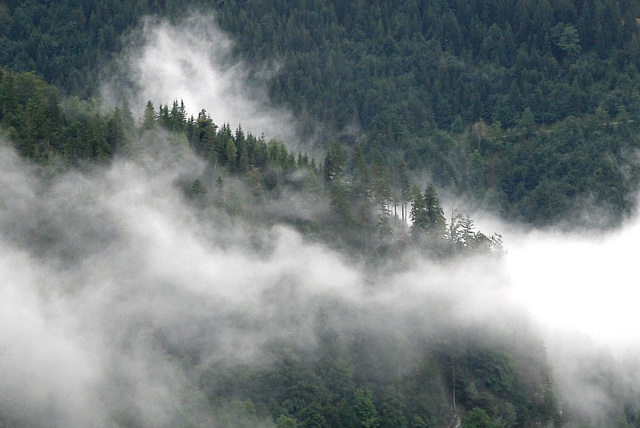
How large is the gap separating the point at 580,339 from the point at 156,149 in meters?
40.1

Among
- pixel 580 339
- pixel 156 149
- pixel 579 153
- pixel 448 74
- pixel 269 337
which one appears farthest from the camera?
pixel 448 74

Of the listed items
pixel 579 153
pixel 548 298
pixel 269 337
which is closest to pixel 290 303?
→ pixel 269 337

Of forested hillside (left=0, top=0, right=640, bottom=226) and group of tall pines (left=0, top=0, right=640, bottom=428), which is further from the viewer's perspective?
A: forested hillside (left=0, top=0, right=640, bottom=226)

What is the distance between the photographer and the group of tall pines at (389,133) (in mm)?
109938

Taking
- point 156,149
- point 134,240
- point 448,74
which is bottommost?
point 134,240

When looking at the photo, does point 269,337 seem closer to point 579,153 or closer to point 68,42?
point 579,153

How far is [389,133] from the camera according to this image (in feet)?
497

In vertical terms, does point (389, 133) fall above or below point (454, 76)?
below

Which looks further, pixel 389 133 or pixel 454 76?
pixel 454 76

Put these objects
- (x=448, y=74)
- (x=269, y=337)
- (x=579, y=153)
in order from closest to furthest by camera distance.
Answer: (x=269, y=337), (x=579, y=153), (x=448, y=74)

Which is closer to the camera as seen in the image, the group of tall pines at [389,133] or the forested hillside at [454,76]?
the group of tall pines at [389,133]

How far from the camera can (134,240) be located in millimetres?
115938

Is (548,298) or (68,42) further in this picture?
(68,42)

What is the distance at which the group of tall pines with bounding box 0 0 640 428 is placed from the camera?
361ft
